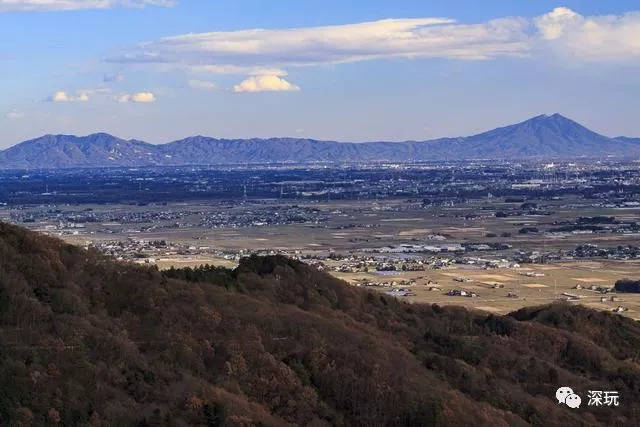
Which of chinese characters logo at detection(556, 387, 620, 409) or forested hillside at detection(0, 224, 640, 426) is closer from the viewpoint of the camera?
forested hillside at detection(0, 224, 640, 426)

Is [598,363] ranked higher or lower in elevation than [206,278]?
lower

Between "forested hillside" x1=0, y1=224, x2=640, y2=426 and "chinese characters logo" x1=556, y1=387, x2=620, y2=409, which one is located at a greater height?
"forested hillside" x1=0, y1=224, x2=640, y2=426

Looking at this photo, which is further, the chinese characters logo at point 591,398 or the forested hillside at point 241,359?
the chinese characters logo at point 591,398

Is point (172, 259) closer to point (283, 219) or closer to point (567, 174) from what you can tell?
point (283, 219)

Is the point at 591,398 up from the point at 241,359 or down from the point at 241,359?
down

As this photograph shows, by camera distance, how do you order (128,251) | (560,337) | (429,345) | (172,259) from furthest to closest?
1. (128,251)
2. (172,259)
3. (560,337)
4. (429,345)

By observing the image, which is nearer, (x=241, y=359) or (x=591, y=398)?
(x=241, y=359)

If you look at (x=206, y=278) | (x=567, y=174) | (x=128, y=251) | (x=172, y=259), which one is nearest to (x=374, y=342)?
(x=206, y=278)

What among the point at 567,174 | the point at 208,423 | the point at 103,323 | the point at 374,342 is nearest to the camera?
the point at 208,423
